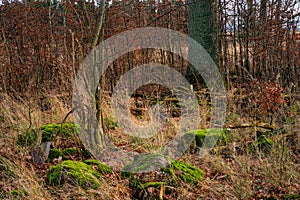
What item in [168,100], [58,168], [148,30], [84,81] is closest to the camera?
[58,168]

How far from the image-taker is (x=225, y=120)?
199 inches

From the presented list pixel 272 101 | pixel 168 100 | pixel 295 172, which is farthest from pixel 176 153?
pixel 168 100

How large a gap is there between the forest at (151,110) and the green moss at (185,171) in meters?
0.01

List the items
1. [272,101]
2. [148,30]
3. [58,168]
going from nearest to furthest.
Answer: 1. [58,168]
2. [272,101]
3. [148,30]

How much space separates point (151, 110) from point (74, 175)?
7.36ft

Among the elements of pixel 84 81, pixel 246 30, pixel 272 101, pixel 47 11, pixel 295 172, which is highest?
pixel 47 11

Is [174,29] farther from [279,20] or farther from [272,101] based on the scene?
[272,101]

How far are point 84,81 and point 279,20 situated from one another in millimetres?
4904

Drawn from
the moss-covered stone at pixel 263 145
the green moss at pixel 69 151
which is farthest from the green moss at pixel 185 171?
the green moss at pixel 69 151

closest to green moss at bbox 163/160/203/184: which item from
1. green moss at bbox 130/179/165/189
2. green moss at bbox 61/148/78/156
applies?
green moss at bbox 130/179/165/189

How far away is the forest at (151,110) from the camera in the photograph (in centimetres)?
323

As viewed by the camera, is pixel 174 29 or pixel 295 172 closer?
pixel 295 172

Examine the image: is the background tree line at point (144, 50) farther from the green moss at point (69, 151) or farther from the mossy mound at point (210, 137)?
the green moss at point (69, 151)

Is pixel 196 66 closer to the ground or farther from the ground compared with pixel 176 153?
farther from the ground
